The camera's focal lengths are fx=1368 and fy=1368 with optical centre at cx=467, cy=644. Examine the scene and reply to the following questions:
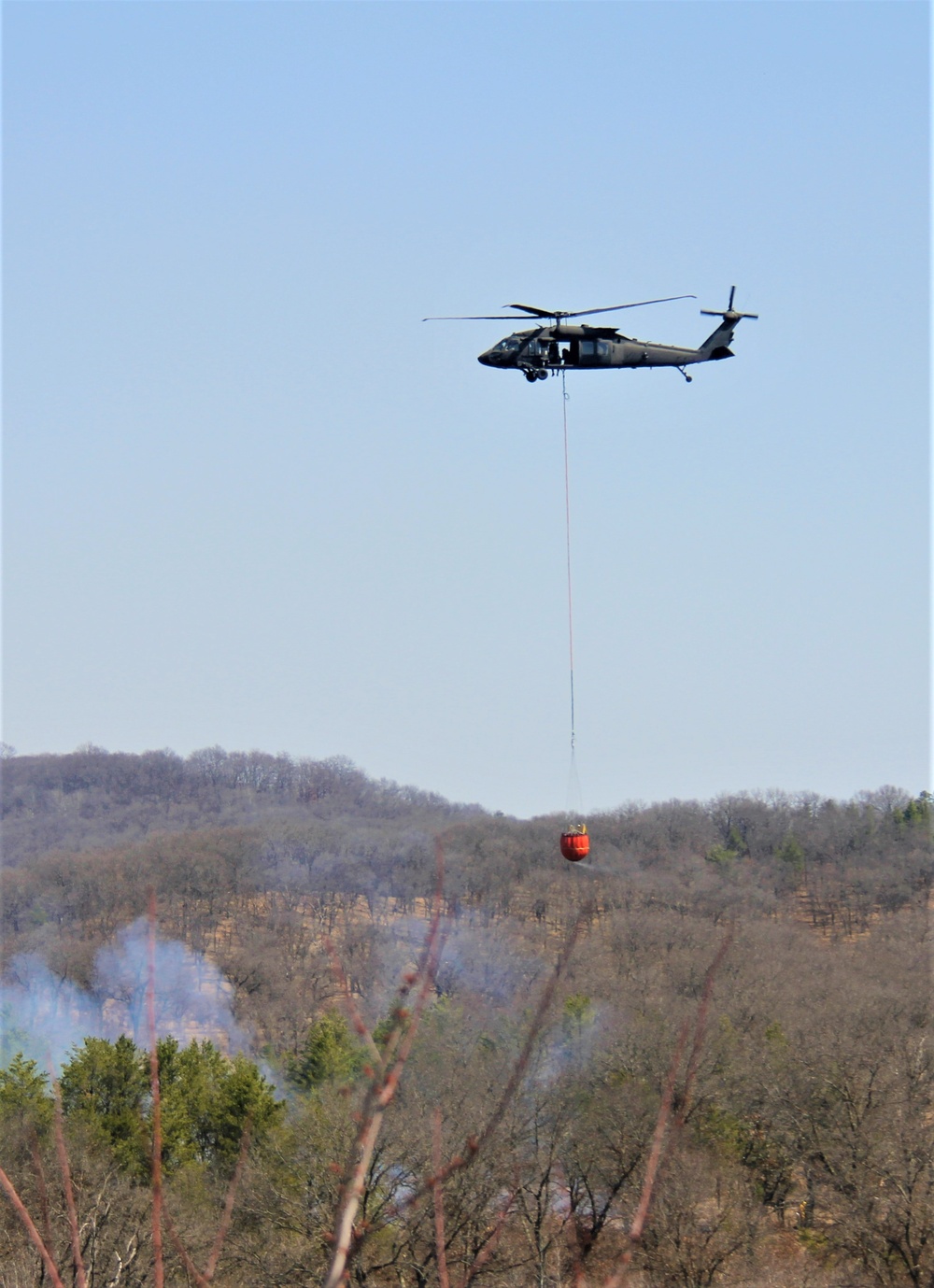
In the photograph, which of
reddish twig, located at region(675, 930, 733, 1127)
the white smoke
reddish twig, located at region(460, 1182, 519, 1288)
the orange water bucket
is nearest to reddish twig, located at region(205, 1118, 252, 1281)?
reddish twig, located at region(460, 1182, 519, 1288)

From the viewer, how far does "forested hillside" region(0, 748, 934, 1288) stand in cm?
3164

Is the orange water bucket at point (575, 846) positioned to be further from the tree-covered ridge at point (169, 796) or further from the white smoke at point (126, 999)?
the tree-covered ridge at point (169, 796)

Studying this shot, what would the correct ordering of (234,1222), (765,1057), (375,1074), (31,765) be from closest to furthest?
(375,1074), (234,1222), (765,1057), (31,765)

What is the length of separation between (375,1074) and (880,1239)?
3069cm

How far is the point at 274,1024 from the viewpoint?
7150 cm

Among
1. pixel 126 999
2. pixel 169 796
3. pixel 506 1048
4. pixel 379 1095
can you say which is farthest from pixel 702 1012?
pixel 169 796

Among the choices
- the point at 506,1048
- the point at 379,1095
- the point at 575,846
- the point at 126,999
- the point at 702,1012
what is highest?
the point at 702,1012

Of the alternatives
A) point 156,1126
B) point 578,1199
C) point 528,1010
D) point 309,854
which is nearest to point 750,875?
point 309,854

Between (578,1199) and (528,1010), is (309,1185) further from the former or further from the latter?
(528,1010)

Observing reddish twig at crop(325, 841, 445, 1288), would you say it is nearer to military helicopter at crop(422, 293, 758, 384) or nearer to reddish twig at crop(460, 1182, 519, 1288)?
reddish twig at crop(460, 1182, 519, 1288)

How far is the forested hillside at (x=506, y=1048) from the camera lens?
3164 cm

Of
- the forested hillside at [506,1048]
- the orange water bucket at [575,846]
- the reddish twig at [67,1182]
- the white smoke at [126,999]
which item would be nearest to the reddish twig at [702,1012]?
the forested hillside at [506,1048]

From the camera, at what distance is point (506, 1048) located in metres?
47.6

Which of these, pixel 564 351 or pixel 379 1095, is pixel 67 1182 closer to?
pixel 379 1095
